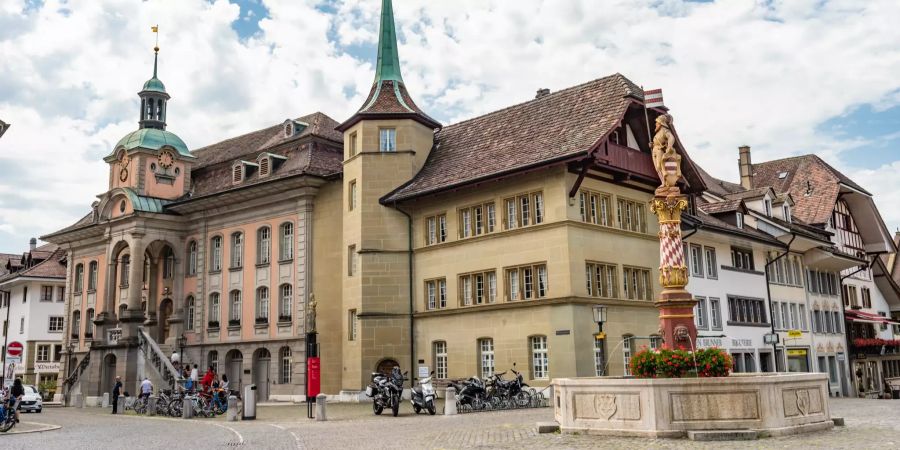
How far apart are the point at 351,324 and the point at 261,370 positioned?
7.39 m

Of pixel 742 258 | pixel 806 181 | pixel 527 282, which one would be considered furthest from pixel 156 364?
pixel 806 181

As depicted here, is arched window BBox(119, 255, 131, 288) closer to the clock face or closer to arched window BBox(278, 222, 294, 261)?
the clock face

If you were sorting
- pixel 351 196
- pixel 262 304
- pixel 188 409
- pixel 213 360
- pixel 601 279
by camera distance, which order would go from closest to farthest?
pixel 188 409, pixel 601 279, pixel 351 196, pixel 262 304, pixel 213 360

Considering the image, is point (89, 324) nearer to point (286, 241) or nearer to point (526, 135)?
point (286, 241)

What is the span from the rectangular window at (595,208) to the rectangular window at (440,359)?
308 inches

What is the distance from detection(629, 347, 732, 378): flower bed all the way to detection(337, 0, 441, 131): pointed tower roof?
70.1 ft

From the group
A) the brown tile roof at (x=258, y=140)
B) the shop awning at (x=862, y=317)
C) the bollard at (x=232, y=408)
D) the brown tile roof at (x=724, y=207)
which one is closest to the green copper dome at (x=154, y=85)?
the brown tile roof at (x=258, y=140)

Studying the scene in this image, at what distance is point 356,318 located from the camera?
34969mm

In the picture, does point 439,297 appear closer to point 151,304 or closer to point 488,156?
point 488,156

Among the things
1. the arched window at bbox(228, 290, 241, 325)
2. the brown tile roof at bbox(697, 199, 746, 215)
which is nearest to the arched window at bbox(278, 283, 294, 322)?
the arched window at bbox(228, 290, 241, 325)

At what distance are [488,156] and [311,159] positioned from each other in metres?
10.5

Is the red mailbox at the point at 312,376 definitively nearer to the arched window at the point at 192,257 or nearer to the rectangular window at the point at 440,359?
the rectangular window at the point at 440,359

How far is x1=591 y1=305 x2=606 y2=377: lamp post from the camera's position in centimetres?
2703

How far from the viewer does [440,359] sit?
3378cm
